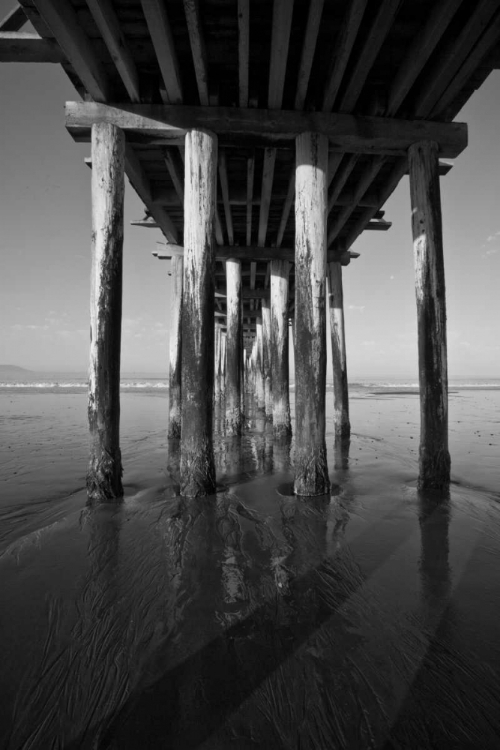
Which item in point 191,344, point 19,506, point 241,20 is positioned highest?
point 241,20

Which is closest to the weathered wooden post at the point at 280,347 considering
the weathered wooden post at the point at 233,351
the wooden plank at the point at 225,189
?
the weathered wooden post at the point at 233,351

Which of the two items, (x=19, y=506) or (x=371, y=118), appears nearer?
(x=19, y=506)

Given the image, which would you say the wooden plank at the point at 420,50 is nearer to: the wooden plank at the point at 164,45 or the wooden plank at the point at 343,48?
the wooden plank at the point at 343,48

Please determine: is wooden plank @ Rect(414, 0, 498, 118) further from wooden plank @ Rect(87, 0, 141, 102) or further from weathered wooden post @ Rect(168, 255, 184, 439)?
weathered wooden post @ Rect(168, 255, 184, 439)

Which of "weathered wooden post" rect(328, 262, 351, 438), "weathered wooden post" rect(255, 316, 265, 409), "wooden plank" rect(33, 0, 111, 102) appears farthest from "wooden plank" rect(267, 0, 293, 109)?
"weathered wooden post" rect(255, 316, 265, 409)

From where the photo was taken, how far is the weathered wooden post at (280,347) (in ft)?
28.6

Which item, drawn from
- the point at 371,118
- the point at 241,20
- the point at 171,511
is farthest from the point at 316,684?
the point at 371,118

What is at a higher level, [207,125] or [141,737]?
[207,125]

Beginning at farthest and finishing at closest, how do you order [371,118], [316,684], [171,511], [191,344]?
[371,118] < [191,344] < [171,511] < [316,684]

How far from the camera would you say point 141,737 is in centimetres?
128

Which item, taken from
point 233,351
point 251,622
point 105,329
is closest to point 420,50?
point 105,329

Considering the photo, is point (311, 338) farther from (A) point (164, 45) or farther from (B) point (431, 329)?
(A) point (164, 45)

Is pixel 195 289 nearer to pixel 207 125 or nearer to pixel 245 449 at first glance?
pixel 207 125

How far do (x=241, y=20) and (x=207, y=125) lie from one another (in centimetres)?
111
